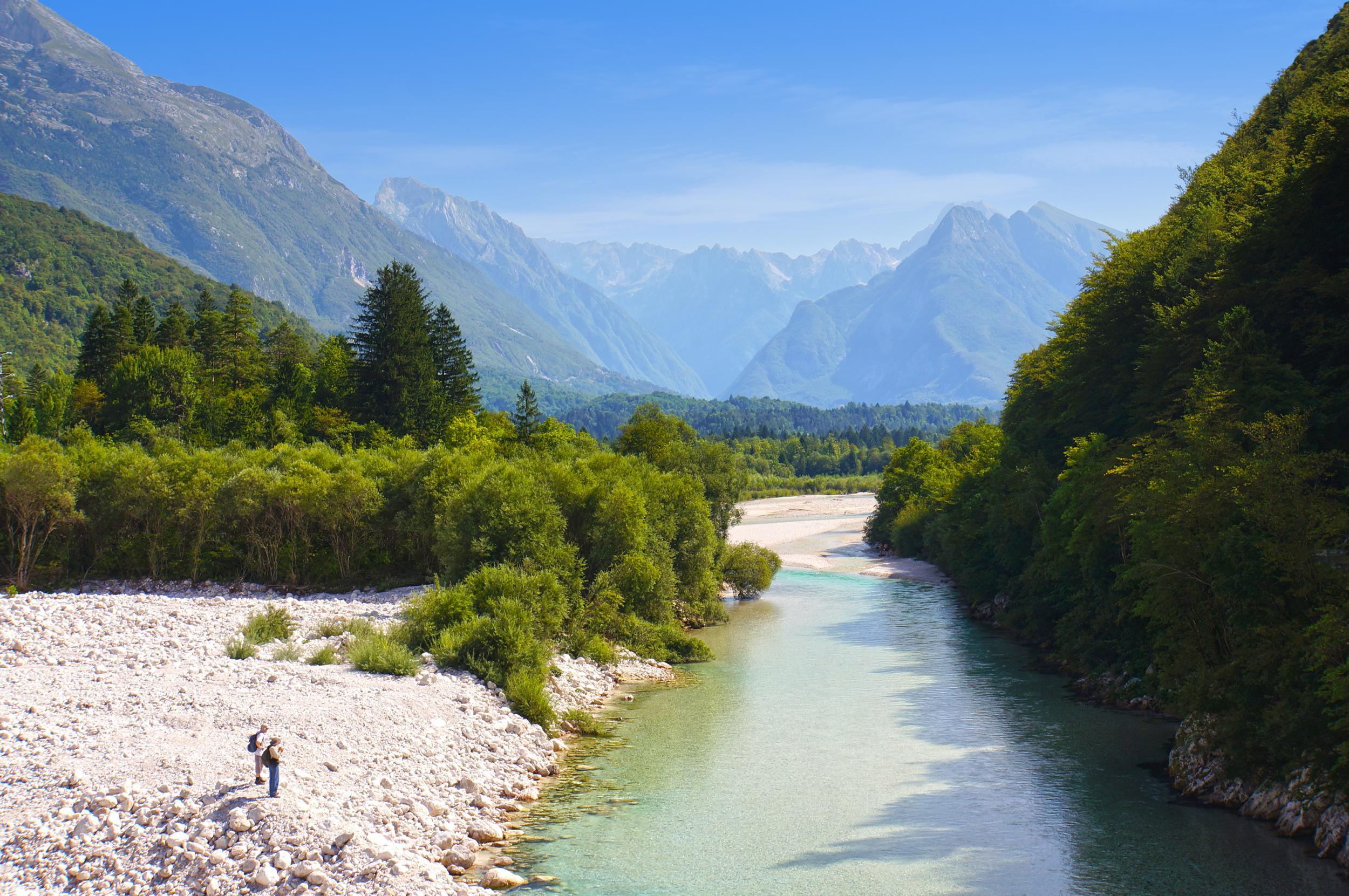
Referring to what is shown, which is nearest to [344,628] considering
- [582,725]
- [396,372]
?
[582,725]

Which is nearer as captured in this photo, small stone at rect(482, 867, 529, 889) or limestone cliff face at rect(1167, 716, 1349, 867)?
small stone at rect(482, 867, 529, 889)

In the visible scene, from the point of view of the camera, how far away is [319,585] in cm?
5800

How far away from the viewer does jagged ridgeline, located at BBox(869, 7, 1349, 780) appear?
2434 cm

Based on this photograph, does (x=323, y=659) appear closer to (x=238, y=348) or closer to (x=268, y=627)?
(x=268, y=627)

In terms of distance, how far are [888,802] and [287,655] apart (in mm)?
22052

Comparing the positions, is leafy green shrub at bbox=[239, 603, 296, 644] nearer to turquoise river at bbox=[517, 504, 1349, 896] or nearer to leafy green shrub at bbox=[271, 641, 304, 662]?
leafy green shrub at bbox=[271, 641, 304, 662]

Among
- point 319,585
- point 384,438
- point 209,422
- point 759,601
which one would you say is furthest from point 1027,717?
point 209,422

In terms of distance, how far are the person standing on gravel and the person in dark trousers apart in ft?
0.45

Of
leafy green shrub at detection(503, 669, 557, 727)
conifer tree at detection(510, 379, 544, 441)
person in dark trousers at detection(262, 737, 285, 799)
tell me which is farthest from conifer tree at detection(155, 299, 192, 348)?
person in dark trousers at detection(262, 737, 285, 799)

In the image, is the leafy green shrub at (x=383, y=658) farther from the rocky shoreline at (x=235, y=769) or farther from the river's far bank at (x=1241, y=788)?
the river's far bank at (x=1241, y=788)

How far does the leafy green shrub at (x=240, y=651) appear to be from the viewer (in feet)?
114

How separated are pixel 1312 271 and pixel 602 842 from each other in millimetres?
29621

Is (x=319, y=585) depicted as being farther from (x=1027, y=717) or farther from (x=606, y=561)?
(x=1027, y=717)

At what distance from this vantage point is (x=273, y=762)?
70.1ft
